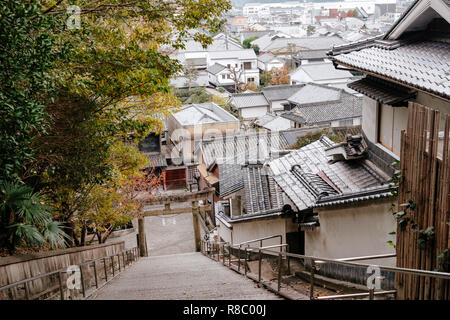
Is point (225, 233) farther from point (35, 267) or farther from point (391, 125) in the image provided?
point (35, 267)

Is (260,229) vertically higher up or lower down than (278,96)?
lower down

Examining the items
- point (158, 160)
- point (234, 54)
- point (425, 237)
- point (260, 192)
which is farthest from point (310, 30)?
point (425, 237)

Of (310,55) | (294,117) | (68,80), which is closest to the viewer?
(68,80)

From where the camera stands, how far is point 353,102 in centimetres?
4022

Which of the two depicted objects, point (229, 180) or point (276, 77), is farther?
point (276, 77)

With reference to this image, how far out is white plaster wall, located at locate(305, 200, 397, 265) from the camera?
797 centimetres

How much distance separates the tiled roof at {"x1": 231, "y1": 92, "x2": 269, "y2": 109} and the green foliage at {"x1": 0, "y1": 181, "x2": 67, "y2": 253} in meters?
44.0

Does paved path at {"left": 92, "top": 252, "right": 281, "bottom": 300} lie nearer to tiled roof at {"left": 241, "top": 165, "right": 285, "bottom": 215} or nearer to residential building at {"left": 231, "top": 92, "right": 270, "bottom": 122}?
tiled roof at {"left": 241, "top": 165, "right": 285, "bottom": 215}

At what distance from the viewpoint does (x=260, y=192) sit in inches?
690

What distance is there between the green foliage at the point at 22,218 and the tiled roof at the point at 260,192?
9.96m

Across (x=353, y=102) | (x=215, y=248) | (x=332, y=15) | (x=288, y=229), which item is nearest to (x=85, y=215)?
(x=215, y=248)

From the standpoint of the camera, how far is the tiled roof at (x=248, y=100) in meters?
50.8

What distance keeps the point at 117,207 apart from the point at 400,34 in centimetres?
1163

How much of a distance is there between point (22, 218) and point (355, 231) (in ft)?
23.0
